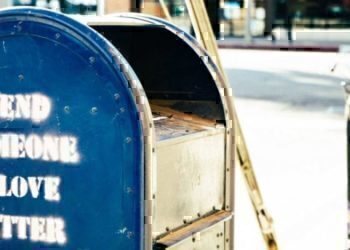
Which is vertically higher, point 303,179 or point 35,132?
point 35,132

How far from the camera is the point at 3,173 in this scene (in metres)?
3.37

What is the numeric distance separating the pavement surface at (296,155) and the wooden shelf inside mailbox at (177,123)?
2.03 feet

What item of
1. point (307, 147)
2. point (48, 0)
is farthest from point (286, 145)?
point (48, 0)

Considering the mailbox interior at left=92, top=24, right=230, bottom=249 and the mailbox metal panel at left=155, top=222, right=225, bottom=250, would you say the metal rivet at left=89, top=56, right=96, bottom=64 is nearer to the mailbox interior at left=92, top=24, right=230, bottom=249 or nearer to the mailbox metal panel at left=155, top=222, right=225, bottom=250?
the mailbox interior at left=92, top=24, right=230, bottom=249

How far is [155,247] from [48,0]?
2167 cm

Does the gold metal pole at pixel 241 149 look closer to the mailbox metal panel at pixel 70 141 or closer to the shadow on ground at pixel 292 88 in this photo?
the mailbox metal panel at pixel 70 141

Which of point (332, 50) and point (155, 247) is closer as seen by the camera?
point (155, 247)

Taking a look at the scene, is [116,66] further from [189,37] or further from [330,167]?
[330,167]

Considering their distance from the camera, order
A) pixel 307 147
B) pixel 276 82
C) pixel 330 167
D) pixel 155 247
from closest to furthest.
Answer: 1. pixel 155 247
2. pixel 330 167
3. pixel 307 147
4. pixel 276 82

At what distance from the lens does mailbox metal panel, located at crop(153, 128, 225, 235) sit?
353 cm

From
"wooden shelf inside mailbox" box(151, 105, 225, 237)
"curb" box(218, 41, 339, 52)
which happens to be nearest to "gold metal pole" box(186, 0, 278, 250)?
"wooden shelf inside mailbox" box(151, 105, 225, 237)

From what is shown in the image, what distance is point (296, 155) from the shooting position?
404 inches

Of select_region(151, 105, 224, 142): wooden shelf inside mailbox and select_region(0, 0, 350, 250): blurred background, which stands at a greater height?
select_region(151, 105, 224, 142): wooden shelf inside mailbox

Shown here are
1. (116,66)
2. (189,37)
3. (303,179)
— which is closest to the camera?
(116,66)
